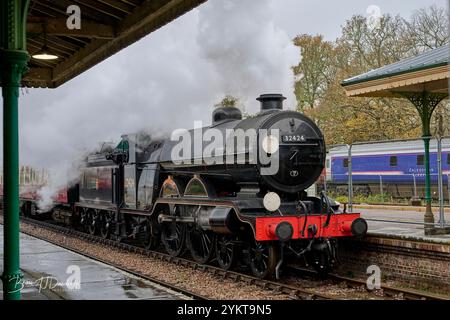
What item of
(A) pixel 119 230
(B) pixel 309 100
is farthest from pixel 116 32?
(B) pixel 309 100

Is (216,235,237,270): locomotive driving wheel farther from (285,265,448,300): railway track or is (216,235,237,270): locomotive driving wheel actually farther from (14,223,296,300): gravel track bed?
(285,265,448,300): railway track

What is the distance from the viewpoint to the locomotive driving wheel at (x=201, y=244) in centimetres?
1001

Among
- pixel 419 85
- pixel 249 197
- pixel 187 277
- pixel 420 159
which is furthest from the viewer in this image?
pixel 420 159

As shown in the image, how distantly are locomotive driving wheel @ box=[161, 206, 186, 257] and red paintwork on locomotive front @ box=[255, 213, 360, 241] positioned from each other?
2771 mm

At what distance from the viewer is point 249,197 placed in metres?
9.05

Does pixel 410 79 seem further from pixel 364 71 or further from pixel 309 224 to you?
pixel 364 71

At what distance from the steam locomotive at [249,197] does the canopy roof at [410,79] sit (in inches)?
72.6

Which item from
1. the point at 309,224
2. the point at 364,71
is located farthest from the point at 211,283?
the point at 364,71

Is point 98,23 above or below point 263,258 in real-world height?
above

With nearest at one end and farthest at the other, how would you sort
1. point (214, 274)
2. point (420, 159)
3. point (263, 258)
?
point (263, 258) < point (214, 274) < point (420, 159)

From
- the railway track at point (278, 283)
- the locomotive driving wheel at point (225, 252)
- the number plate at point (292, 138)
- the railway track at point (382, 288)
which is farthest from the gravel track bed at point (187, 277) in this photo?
the number plate at point (292, 138)

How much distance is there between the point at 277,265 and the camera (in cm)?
845

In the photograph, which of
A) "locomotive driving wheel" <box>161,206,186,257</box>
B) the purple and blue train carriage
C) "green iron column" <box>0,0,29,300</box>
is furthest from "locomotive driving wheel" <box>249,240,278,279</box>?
the purple and blue train carriage

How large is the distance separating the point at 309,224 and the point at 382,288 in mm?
1398
